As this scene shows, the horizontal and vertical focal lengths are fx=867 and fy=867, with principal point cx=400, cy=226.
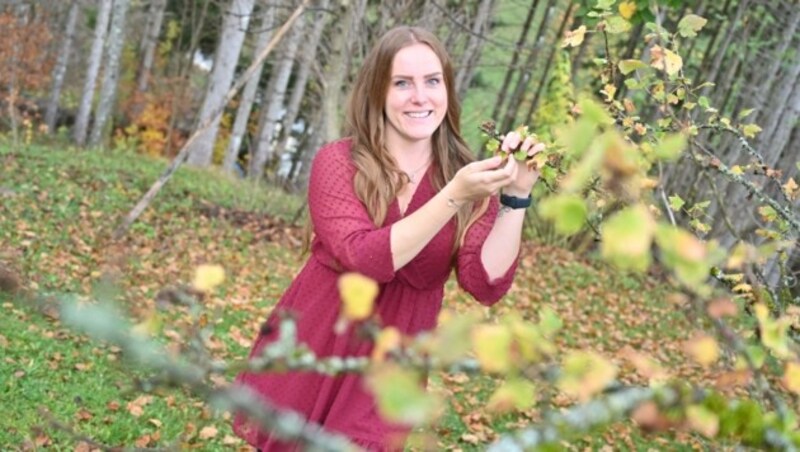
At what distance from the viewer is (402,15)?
10.5m

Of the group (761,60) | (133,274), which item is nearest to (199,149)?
(133,274)

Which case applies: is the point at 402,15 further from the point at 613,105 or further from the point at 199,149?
the point at 613,105

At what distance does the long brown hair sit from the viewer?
259cm

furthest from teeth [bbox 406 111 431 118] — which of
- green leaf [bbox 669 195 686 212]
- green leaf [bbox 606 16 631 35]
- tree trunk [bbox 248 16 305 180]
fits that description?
tree trunk [bbox 248 16 305 180]

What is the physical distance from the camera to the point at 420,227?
7.31 feet

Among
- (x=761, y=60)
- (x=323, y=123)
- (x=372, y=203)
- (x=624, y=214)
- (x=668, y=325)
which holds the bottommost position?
(x=668, y=325)

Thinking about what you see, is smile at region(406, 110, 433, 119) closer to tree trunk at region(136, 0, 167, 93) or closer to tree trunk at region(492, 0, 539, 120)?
tree trunk at region(492, 0, 539, 120)

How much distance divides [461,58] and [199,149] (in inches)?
200

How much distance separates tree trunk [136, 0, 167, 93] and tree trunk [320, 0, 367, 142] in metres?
12.2

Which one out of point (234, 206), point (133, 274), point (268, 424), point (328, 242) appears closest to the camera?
point (268, 424)

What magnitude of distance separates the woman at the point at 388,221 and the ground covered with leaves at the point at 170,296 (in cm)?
40

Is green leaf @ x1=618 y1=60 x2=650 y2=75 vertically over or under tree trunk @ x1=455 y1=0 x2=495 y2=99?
under

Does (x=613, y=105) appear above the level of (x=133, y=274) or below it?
above

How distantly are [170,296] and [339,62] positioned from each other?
33.5 ft
